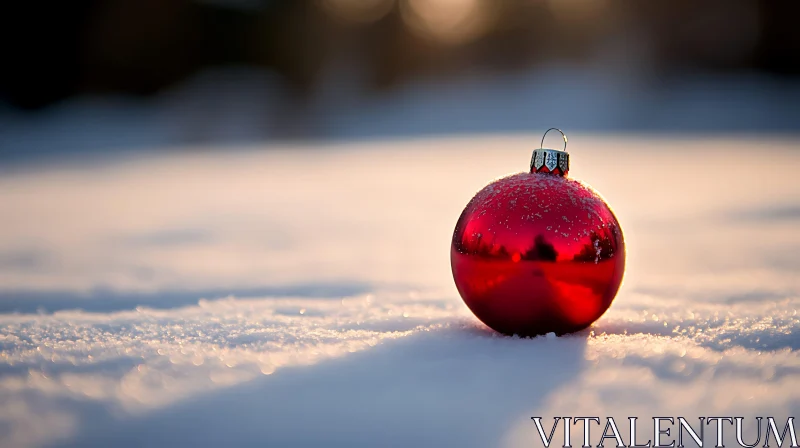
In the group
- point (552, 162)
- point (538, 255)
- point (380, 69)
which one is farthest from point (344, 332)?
point (380, 69)

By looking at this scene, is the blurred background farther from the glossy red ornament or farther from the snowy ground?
the glossy red ornament

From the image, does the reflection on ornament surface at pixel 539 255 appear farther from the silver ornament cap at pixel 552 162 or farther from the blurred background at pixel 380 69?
the blurred background at pixel 380 69

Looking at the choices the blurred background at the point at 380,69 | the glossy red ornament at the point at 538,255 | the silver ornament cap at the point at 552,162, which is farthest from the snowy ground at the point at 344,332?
the blurred background at the point at 380,69

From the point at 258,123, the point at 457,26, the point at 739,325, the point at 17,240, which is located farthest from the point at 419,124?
the point at 739,325

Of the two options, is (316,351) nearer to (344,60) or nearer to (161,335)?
(161,335)

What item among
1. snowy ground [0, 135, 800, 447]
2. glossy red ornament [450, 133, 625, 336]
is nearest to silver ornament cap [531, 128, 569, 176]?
glossy red ornament [450, 133, 625, 336]

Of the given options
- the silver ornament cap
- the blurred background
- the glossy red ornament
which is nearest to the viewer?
the glossy red ornament
